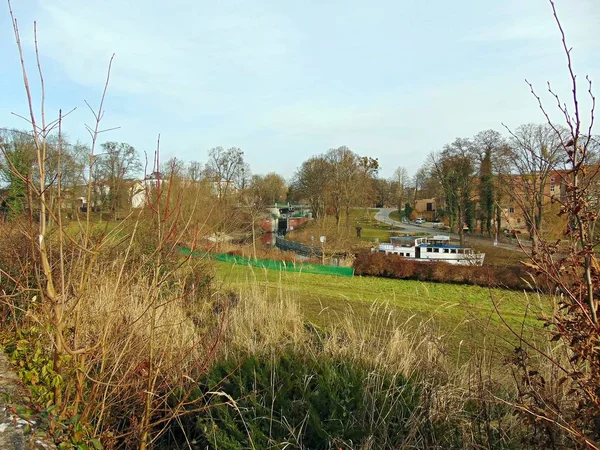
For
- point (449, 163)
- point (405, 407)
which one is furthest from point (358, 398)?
point (449, 163)

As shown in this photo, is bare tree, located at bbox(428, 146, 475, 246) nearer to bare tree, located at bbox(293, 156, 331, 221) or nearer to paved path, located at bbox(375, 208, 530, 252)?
paved path, located at bbox(375, 208, 530, 252)

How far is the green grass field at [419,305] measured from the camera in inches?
137

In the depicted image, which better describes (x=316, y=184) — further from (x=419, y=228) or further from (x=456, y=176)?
(x=419, y=228)

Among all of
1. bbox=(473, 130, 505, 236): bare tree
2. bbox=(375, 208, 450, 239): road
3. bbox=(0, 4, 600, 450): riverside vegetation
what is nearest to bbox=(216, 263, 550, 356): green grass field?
bbox=(0, 4, 600, 450): riverside vegetation

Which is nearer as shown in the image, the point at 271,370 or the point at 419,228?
the point at 271,370

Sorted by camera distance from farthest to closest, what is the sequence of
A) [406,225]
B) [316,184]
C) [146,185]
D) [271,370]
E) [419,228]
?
1. [406,225]
2. [419,228]
3. [316,184]
4. [271,370]
5. [146,185]

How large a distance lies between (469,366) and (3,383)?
3429 mm

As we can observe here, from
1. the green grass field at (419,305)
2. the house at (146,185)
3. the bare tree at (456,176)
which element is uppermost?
the bare tree at (456,176)

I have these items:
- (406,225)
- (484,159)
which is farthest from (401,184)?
(484,159)

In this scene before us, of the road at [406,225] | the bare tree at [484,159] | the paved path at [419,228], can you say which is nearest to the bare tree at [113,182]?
the bare tree at [484,159]

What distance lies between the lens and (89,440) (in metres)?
2.05

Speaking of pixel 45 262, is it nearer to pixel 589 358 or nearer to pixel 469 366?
pixel 589 358

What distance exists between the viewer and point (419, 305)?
5918 mm

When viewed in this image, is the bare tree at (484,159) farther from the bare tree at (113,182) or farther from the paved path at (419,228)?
the bare tree at (113,182)
